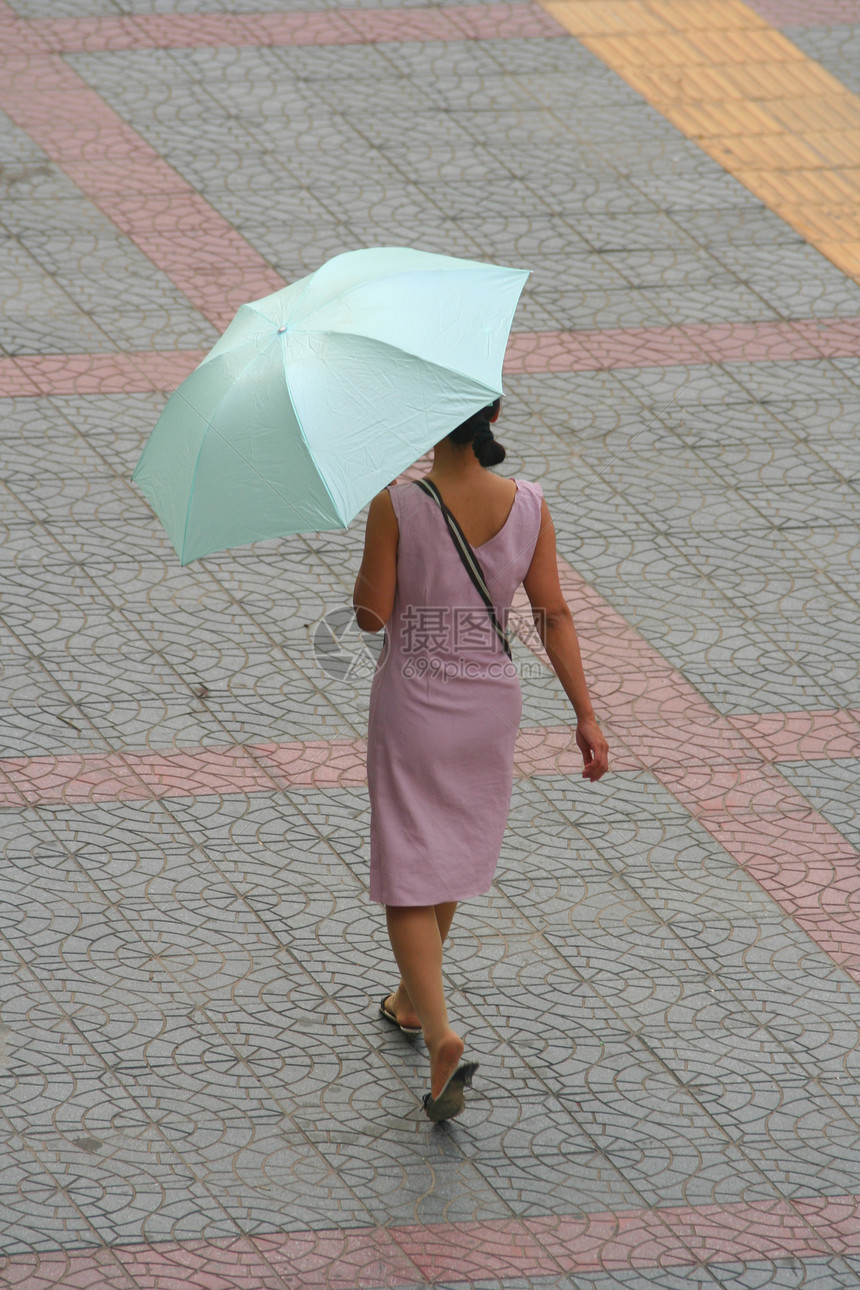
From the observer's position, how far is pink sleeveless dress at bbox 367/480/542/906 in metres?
4.01

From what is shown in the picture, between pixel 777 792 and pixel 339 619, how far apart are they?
1651mm

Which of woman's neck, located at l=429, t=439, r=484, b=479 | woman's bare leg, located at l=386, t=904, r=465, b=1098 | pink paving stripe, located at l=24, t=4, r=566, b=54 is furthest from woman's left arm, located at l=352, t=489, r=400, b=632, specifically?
pink paving stripe, located at l=24, t=4, r=566, b=54

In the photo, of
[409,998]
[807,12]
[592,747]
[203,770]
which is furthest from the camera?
[807,12]

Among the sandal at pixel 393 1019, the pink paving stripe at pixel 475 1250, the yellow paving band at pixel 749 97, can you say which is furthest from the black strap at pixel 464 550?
the yellow paving band at pixel 749 97

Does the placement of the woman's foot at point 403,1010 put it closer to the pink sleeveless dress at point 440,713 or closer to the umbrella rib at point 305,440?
the pink sleeveless dress at point 440,713

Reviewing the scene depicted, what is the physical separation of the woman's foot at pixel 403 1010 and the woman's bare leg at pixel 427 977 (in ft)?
0.88

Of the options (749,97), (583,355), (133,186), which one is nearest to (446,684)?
(583,355)

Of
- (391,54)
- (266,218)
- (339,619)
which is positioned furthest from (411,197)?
(339,619)

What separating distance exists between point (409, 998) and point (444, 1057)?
35 cm

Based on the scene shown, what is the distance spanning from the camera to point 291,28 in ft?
34.4

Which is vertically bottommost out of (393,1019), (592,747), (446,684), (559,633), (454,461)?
(393,1019)

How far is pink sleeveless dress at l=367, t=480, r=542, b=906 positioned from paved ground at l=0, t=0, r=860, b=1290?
59 centimetres

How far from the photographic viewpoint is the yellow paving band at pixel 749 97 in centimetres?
922

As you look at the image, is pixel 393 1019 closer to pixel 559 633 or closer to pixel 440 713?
pixel 440 713
